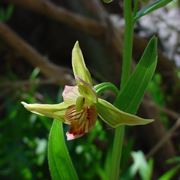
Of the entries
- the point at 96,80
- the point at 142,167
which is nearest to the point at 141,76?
the point at 142,167

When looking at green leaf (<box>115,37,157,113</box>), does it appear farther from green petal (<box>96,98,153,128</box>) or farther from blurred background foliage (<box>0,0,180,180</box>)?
blurred background foliage (<box>0,0,180,180</box>)

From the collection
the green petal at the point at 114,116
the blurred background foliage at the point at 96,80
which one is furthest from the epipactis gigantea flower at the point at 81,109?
the blurred background foliage at the point at 96,80

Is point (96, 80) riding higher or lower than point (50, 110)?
lower

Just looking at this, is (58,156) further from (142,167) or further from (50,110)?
(142,167)

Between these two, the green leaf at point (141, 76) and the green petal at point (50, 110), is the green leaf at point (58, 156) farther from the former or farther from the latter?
the green leaf at point (141, 76)

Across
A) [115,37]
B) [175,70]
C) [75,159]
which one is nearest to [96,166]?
[75,159]
